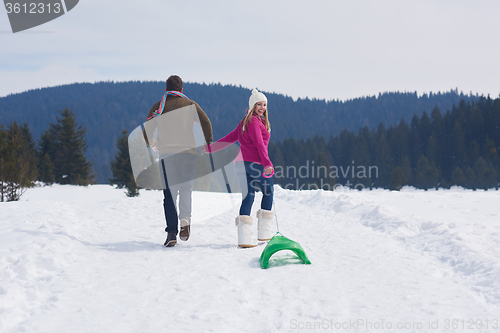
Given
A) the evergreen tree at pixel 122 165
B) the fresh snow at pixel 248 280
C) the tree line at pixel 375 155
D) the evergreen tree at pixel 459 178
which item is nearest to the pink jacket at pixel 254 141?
the fresh snow at pixel 248 280

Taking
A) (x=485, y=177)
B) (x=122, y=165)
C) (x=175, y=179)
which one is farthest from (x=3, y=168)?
(x=485, y=177)

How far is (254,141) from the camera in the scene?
16.4 feet

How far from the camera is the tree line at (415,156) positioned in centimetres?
6312

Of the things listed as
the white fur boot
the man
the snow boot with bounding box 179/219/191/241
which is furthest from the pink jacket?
the snow boot with bounding box 179/219/191/241

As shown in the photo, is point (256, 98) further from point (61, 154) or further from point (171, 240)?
point (61, 154)

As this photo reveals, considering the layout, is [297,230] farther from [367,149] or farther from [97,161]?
[97,161]

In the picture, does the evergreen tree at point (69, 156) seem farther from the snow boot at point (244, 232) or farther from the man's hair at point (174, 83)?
the snow boot at point (244, 232)

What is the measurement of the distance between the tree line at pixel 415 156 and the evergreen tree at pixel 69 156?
30.5 metres

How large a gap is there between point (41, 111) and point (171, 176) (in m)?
209

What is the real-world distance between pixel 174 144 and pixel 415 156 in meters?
79.1

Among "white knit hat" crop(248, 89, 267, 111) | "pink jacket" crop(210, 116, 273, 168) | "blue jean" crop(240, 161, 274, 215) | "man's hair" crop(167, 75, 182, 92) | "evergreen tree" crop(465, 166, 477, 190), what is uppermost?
"man's hair" crop(167, 75, 182, 92)

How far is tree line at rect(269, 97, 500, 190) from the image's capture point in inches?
2485

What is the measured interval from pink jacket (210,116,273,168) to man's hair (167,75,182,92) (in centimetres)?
95

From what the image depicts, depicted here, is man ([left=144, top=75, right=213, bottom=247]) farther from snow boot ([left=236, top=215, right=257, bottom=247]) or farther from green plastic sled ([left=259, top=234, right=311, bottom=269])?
green plastic sled ([left=259, top=234, right=311, bottom=269])
